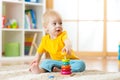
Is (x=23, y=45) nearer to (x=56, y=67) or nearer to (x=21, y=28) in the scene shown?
(x=21, y=28)

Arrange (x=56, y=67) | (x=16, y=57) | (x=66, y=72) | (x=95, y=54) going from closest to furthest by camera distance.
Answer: (x=66, y=72), (x=56, y=67), (x=16, y=57), (x=95, y=54)

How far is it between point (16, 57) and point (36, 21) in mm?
582

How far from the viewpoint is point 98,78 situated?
5.22ft

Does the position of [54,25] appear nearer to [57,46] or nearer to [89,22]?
[57,46]

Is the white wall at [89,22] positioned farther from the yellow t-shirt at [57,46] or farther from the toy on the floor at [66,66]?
the toy on the floor at [66,66]

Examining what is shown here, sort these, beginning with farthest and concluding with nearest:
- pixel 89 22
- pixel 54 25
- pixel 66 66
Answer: pixel 89 22
pixel 54 25
pixel 66 66

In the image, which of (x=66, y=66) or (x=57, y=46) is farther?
(x=57, y=46)

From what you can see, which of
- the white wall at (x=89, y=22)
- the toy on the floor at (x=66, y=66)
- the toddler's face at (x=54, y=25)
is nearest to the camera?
the toy on the floor at (x=66, y=66)

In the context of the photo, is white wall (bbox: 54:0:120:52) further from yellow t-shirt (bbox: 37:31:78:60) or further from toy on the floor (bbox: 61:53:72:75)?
toy on the floor (bbox: 61:53:72:75)

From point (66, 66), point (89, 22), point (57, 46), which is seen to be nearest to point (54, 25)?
point (57, 46)

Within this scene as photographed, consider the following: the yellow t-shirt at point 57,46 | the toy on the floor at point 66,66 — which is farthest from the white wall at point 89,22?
the toy on the floor at point 66,66

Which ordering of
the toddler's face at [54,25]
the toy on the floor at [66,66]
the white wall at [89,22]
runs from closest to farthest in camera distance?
the toy on the floor at [66,66] → the toddler's face at [54,25] → the white wall at [89,22]

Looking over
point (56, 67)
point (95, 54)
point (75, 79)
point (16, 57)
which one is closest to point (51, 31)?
point (56, 67)

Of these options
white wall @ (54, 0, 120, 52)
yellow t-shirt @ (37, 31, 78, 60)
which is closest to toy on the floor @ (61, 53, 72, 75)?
yellow t-shirt @ (37, 31, 78, 60)
